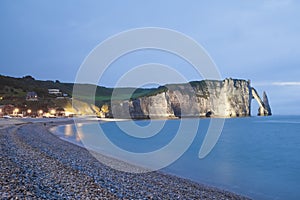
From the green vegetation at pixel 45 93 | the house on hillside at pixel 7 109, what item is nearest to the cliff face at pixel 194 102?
the green vegetation at pixel 45 93

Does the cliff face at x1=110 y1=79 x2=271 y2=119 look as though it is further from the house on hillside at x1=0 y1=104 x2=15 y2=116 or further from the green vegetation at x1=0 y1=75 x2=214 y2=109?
the house on hillside at x1=0 y1=104 x2=15 y2=116

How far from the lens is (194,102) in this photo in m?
122

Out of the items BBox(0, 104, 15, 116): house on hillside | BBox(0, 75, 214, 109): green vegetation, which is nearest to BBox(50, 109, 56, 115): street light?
BBox(0, 75, 214, 109): green vegetation

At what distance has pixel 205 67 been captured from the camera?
63.8ft

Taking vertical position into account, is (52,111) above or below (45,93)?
below

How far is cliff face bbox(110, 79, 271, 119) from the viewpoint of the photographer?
110 metres

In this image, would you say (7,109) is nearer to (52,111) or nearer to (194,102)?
(52,111)

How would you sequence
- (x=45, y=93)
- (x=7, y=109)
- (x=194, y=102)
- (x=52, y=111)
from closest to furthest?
(x=7, y=109)
(x=52, y=111)
(x=45, y=93)
(x=194, y=102)

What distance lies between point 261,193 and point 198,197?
4.73 m

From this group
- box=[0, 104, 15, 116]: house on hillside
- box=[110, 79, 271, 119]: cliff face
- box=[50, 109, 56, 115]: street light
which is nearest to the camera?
box=[0, 104, 15, 116]: house on hillside

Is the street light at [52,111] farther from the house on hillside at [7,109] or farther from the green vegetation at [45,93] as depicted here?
the house on hillside at [7,109]

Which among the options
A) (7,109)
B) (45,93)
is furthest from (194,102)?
(7,109)

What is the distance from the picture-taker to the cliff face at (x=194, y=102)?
360 ft

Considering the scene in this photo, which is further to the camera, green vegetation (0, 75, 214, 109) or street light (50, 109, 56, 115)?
street light (50, 109, 56, 115)
